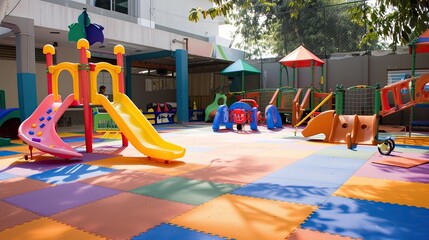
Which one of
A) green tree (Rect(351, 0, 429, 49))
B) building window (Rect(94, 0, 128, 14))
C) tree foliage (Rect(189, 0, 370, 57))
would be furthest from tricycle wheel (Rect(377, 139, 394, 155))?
building window (Rect(94, 0, 128, 14))

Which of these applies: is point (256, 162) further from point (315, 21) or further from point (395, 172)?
point (315, 21)

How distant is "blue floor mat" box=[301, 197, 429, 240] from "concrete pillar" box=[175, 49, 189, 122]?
548 inches

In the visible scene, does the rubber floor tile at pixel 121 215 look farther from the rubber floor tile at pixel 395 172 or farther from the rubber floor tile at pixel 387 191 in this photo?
the rubber floor tile at pixel 395 172

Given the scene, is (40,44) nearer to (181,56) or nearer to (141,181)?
(181,56)

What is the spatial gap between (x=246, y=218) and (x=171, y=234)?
0.83 meters

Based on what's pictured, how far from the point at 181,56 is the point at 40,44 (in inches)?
257

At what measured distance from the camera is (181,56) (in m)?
17.1

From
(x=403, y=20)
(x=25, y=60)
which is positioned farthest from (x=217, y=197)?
(x=25, y=60)

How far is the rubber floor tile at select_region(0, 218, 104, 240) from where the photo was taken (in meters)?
3.14

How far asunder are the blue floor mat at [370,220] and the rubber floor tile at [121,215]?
1.53 metres

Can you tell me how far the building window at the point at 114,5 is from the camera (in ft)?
59.8

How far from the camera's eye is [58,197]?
444 cm

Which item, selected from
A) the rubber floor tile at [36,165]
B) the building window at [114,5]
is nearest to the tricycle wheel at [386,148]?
the rubber floor tile at [36,165]

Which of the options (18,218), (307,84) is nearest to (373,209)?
(18,218)
